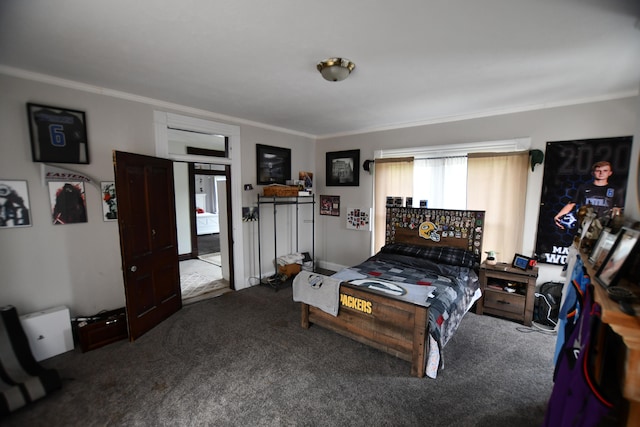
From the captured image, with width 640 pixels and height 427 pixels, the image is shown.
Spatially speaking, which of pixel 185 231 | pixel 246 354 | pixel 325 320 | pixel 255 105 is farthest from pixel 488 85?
pixel 185 231

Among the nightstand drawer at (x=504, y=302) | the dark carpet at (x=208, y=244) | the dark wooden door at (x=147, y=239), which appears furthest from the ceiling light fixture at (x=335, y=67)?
the dark carpet at (x=208, y=244)

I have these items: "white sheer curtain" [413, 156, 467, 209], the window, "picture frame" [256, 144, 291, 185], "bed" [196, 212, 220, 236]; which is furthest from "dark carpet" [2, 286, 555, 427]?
"bed" [196, 212, 220, 236]

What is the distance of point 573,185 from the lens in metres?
2.90

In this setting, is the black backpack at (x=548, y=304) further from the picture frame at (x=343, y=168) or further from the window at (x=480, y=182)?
the picture frame at (x=343, y=168)

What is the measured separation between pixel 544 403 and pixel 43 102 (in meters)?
4.85

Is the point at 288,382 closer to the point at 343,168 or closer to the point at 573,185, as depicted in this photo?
the point at 343,168

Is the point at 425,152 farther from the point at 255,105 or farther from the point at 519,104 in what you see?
the point at 255,105

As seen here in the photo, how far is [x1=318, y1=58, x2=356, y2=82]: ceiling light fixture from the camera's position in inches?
79.3

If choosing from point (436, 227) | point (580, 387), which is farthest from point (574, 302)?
point (436, 227)

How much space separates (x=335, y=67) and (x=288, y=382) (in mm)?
2539

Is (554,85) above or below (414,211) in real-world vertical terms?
above

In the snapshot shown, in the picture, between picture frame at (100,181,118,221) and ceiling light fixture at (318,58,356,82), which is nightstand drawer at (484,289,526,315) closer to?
ceiling light fixture at (318,58,356,82)

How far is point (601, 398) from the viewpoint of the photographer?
2.90 ft

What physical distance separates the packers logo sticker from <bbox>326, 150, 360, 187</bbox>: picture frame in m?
1.32
